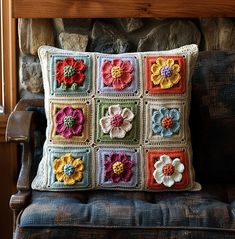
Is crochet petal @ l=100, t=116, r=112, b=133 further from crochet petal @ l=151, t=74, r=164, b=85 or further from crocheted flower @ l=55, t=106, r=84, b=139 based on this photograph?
crochet petal @ l=151, t=74, r=164, b=85

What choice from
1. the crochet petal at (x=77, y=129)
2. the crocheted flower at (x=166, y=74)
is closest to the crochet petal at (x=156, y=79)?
the crocheted flower at (x=166, y=74)

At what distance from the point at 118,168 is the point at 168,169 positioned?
0.19 metres

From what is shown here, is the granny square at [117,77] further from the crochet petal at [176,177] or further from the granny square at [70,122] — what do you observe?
the crochet petal at [176,177]

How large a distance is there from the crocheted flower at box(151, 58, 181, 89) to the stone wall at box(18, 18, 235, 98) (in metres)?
0.36

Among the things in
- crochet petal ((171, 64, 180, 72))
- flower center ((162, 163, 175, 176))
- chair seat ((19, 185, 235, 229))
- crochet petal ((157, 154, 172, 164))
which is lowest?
chair seat ((19, 185, 235, 229))

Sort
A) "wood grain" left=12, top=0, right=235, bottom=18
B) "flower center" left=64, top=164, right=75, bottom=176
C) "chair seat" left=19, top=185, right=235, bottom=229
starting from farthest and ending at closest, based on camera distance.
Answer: "wood grain" left=12, top=0, right=235, bottom=18 < "flower center" left=64, top=164, right=75, bottom=176 < "chair seat" left=19, top=185, right=235, bottom=229

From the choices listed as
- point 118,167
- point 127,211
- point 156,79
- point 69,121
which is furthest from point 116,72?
point 127,211

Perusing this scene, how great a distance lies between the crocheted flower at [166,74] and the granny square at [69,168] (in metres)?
0.37

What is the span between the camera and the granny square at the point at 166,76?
84.3 inches

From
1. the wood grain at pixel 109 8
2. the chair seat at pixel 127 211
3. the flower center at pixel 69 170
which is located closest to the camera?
the chair seat at pixel 127 211

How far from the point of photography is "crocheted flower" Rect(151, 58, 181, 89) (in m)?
2.14

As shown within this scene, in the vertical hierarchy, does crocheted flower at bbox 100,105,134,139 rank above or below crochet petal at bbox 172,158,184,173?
above

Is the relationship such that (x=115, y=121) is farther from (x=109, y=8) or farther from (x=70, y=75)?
(x=109, y=8)

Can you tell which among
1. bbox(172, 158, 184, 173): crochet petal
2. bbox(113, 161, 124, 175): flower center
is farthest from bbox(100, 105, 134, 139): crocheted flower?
bbox(172, 158, 184, 173): crochet petal
